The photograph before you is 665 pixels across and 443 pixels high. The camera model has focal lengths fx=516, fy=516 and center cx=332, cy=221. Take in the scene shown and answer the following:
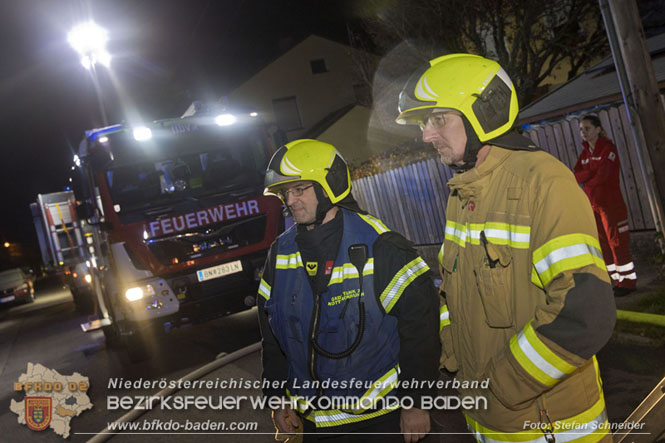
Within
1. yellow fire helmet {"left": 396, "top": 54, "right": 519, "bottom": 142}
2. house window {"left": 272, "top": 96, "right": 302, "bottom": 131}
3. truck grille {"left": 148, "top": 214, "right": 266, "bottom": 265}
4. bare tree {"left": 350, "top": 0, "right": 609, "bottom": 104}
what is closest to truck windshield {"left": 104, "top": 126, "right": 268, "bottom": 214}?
truck grille {"left": 148, "top": 214, "right": 266, "bottom": 265}

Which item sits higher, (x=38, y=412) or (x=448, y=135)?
(x=448, y=135)

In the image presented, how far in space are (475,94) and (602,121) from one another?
7156 millimetres

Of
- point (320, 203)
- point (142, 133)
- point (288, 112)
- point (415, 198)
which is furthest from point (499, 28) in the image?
point (288, 112)

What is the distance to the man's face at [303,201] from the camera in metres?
2.75

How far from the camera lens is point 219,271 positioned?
24.2 feet

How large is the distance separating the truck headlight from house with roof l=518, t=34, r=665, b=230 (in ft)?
21.6

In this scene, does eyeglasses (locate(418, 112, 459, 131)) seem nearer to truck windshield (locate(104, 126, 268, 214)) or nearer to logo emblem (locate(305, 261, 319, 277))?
logo emblem (locate(305, 261, 319, 277))

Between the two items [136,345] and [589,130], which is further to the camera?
[136,345]

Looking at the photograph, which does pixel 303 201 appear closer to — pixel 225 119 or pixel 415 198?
pixel 225 119

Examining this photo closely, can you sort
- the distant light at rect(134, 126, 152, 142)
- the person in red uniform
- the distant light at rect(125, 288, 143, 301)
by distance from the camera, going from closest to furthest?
the person in red uniform
the distant light at rect(125, 288, 143, 301)
the distant light at rect(134, 126, 152, 142)

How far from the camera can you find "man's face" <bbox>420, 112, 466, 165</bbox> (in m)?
1.94

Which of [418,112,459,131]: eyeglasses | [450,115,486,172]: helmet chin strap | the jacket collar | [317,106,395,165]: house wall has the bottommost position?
the jacket collar

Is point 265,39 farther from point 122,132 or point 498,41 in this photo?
point 122,132

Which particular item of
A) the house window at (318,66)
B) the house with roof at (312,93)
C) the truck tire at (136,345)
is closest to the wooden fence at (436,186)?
the truck tire at (136,345)
